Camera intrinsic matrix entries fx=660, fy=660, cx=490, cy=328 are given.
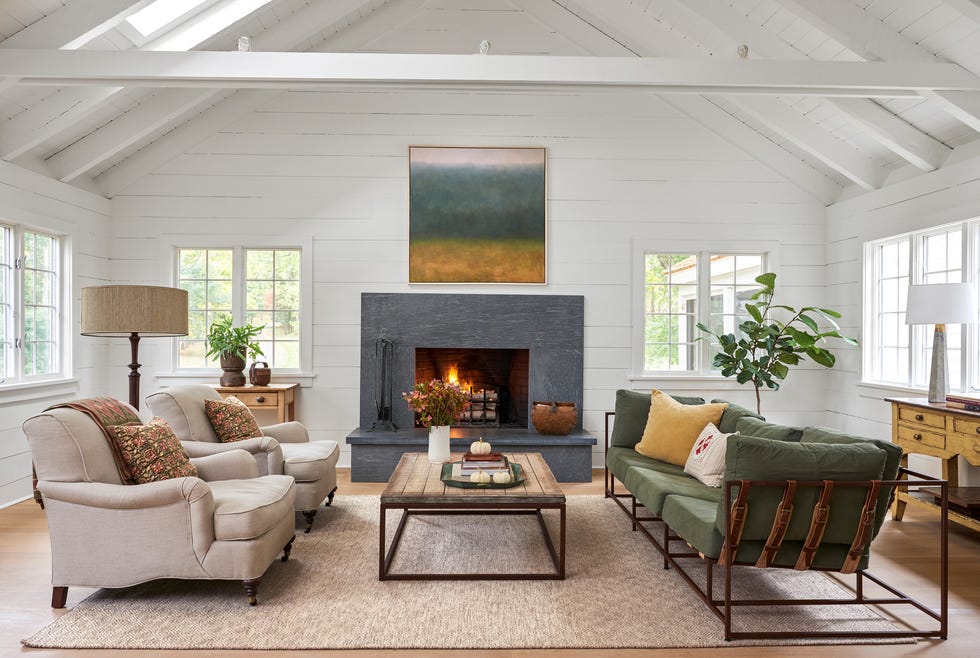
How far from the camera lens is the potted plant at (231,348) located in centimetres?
583

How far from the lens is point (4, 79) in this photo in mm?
4027

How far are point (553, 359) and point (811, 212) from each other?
293cm

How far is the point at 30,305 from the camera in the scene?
5.27m

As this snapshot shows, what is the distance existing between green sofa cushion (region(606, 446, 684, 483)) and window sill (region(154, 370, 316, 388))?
3.00m

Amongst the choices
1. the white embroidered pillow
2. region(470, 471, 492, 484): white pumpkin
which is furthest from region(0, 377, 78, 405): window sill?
the white embroidered pillow

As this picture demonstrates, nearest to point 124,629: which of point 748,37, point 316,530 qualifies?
point 316,530

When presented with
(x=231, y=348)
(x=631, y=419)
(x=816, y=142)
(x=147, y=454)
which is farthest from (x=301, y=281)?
(x=816, y=142)

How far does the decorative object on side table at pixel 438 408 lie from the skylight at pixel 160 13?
10.2 ft

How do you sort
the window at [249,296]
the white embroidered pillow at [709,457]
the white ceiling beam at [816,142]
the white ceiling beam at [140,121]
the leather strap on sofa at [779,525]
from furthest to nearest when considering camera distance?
the window at [249,296], the white ceiling beam at [816,142], the white ceiling beam at [140,121], the white embroidered pillow at [709,457], the leather strap on sofa at [779,525]

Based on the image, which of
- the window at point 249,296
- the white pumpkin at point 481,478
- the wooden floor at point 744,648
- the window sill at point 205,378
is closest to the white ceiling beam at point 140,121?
the window at point 249,296

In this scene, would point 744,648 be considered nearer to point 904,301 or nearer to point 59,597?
point 59,597

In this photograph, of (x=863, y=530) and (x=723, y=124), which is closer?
(x=863, y=530)

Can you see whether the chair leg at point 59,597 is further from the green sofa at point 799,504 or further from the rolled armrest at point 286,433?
the green sofa at point 799,504

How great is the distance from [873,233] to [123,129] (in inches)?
255
